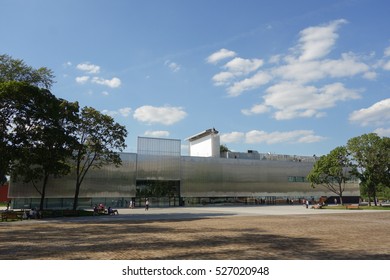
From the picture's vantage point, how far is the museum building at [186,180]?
57.7 meters

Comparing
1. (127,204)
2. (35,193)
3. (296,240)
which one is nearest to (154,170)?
(127,204)

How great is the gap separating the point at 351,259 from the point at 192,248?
532 cm

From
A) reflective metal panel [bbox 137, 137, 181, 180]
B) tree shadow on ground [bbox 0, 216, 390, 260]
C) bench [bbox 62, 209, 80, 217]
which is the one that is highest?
reflective metal panel [bbox 137, 137, 181, 180]

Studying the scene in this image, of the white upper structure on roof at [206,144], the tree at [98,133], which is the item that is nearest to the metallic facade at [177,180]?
the white upper structure on roof at [206,144]

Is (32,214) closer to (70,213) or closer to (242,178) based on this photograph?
(70,213)

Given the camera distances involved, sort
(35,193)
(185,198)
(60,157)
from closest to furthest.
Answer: (60,157) → (35,193) → (185,198)

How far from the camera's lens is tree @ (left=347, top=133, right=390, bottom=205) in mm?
49812

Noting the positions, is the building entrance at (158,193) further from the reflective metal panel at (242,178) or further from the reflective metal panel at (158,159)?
the reflective metal panel at (242,178)

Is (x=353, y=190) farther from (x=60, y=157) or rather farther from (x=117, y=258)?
(x=117, y=258)

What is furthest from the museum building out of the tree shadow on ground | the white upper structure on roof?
the tree shadow on ground

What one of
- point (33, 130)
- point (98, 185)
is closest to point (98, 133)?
point (33, 130)

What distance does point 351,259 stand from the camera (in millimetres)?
10320

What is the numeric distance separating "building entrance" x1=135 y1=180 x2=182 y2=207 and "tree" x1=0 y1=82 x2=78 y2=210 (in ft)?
96.5

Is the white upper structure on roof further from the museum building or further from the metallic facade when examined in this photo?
the metallic facade
